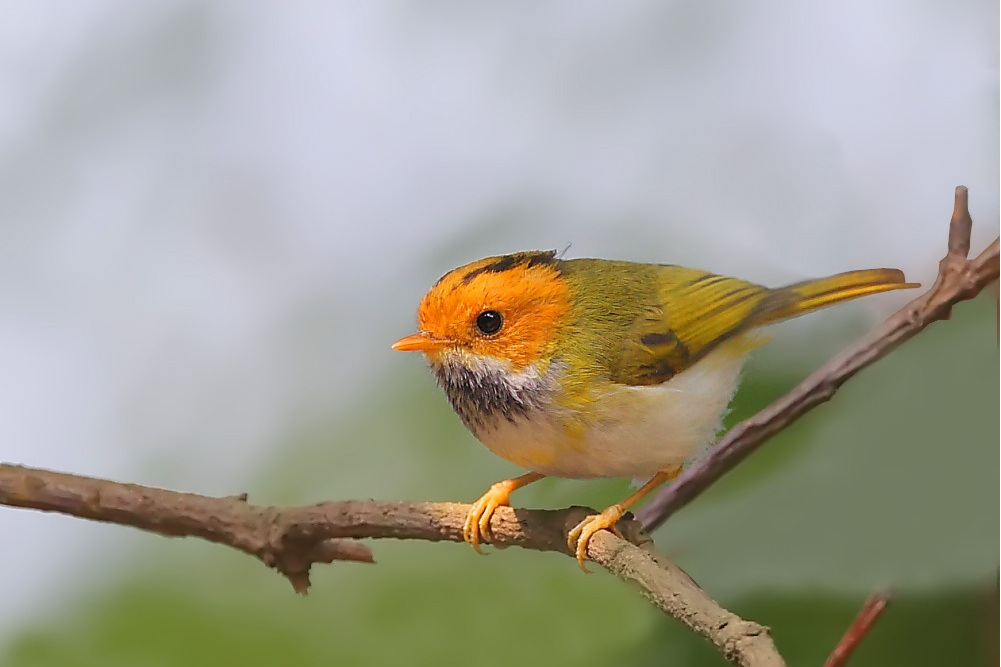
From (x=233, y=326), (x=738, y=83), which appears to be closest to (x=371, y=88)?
(x=233, y=326)

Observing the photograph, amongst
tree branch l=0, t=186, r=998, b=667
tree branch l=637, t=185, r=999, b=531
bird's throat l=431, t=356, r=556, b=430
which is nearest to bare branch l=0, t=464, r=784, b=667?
tree branch l=0, t=186, r=998, b=667

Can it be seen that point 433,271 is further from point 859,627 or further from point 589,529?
Result: point 859,627

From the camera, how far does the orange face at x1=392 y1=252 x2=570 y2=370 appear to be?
914mm

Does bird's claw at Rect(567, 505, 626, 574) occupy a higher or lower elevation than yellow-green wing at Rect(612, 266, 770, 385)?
lower

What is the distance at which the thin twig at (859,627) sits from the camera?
97 centimetres

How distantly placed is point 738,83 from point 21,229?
0.93 meters

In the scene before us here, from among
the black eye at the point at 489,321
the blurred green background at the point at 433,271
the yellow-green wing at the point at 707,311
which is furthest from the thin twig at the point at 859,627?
the black eye at the point at 489,321

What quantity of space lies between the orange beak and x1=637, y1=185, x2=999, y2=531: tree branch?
34 centimetres

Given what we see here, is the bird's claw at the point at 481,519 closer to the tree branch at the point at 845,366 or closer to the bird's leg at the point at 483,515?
the bird's leg at the point at 483,515

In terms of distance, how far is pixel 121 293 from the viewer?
1.24 m

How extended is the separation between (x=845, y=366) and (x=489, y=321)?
0.42m

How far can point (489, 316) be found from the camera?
0.92 meters

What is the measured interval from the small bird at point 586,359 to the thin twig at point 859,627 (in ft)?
0.79

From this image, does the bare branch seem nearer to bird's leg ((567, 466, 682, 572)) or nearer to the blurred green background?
bird's leg ((567, 466, 682, 572))
